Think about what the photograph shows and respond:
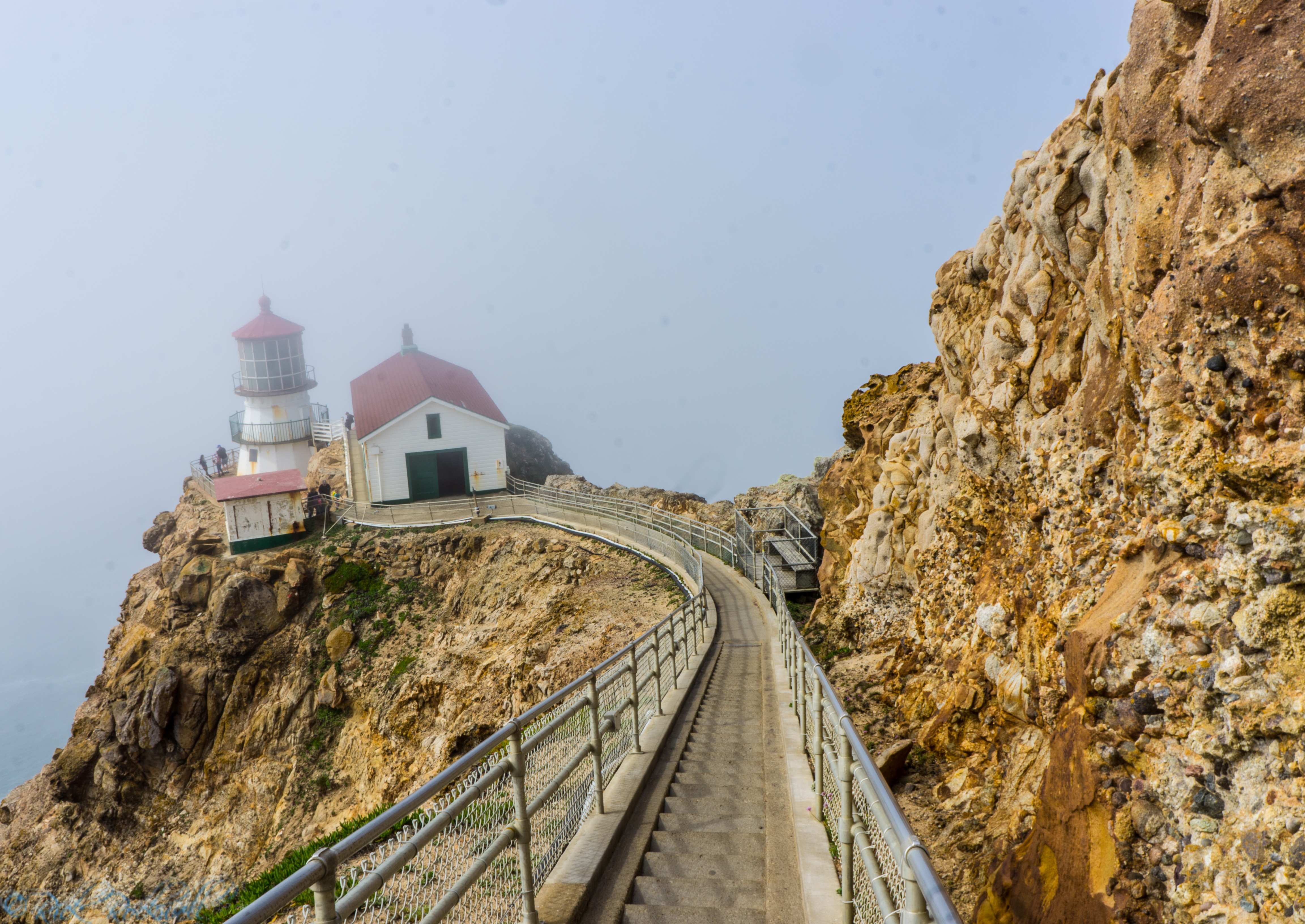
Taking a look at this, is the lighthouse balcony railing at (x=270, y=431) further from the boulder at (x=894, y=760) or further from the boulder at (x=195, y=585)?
the boulder at (x=894, y=760)

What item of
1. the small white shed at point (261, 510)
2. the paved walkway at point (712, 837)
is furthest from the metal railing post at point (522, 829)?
the small white shed at point (261, 510)

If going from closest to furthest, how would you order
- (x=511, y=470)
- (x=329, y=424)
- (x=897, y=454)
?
(x=897, y=454) → (x=511, y=470) → (x=329, y=424)

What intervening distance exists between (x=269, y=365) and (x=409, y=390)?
11387 mm

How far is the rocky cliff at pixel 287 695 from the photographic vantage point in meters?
18.6

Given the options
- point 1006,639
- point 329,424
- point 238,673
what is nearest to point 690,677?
point 1006,639

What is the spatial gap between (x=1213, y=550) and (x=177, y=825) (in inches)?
1014

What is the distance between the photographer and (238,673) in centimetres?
A: 2280

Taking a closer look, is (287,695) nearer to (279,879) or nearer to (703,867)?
(279,879)

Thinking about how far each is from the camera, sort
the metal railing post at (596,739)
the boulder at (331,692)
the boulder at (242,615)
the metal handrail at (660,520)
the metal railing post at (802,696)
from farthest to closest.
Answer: the metal handrail at (660,520), the boulder at (242,615), the boulder at (331,692), the metal railing post at (802,696), the metal railing post at (596,739)

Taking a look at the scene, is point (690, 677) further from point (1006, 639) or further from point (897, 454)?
point (897, 454)

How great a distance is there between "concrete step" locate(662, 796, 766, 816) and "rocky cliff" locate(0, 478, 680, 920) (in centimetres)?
1025

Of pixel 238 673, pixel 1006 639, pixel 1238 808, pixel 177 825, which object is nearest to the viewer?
pixel 1238 808

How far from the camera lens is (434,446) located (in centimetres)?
3173

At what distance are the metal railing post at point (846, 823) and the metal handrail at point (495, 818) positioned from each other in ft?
5.87
